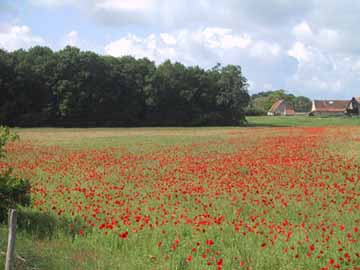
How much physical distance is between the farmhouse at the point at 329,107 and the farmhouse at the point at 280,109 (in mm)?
15805

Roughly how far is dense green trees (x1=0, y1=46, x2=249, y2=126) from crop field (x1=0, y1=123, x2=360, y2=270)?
5031cm

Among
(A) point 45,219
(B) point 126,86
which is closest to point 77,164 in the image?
(A) point 45,219

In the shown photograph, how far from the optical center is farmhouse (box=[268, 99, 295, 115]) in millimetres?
171750

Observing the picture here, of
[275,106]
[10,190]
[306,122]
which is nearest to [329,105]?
[275,106]

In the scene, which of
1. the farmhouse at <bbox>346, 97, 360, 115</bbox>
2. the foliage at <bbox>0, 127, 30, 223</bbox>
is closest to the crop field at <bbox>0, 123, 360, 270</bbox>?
the foliage at <bbox>0, 127, 30, 223</bbox>

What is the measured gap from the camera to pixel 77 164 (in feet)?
59.0

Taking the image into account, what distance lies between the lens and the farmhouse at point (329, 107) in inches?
6056

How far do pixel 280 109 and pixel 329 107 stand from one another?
22855mm

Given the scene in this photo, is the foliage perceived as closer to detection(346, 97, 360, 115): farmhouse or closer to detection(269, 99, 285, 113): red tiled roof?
detection(346, 97, 360, 115): farmhouse

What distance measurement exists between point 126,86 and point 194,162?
57.8 metres

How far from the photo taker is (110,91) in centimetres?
7238

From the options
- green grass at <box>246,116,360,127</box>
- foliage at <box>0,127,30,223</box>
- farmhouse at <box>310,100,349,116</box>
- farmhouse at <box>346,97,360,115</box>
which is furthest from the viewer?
farmhouse at <box>310,100,349,116</box>

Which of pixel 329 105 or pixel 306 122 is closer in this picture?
pixel 306 122

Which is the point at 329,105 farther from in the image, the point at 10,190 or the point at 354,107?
the point at 10,190
